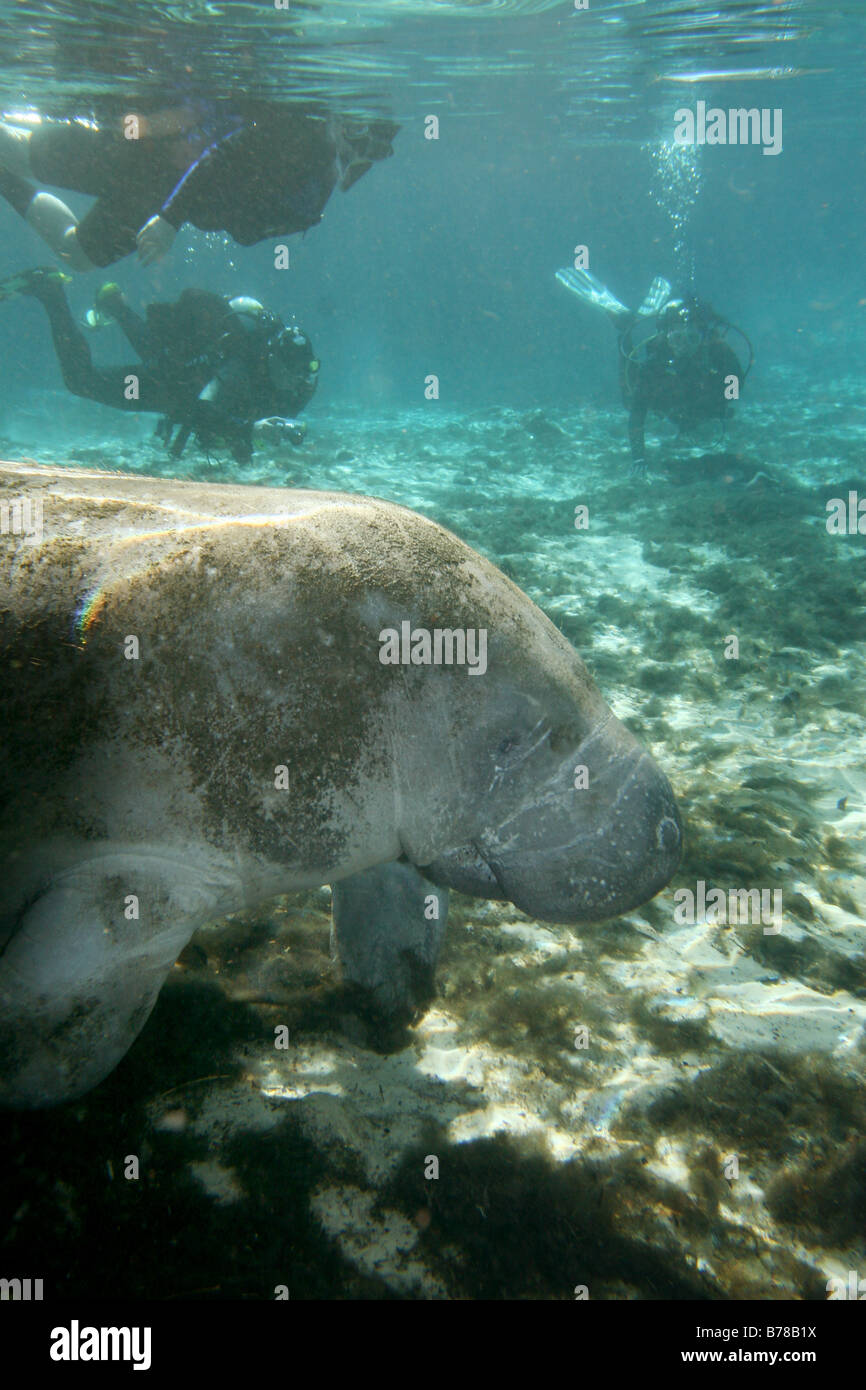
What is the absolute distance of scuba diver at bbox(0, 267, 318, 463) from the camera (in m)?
12.0

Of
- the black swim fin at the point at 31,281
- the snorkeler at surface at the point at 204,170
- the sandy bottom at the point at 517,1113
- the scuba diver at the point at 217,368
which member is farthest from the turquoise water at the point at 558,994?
the snorkeler at surface at the point at 204,170

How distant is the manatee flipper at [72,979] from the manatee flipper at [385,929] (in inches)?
38.9

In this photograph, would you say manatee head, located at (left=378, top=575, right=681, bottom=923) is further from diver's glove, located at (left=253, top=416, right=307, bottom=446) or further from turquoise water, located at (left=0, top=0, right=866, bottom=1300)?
diver's glove, located at (left=253, top=416, right=307, bottom=446)

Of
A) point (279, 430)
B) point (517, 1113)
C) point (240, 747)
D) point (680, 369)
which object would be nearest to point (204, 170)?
point (279, 430)

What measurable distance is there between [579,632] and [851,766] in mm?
3165

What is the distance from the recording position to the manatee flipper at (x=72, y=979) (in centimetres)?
168

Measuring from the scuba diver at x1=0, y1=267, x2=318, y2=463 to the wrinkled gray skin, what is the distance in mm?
11248

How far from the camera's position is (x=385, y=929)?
268cm

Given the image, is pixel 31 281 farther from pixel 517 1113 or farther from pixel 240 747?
pixel 517 1113

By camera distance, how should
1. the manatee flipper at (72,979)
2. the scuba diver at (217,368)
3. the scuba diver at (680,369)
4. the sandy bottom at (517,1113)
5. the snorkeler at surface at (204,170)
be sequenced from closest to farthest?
the manatee flipper at (72,979) → the sandy bottom at (517,1113) → the snorkeler at surface at (204,170) → the scuba diver at (217,368) → the scuba diver at (680,369)

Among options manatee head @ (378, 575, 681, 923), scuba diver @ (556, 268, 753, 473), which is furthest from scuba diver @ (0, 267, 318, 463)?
manatee head @ (378, 575, 681, 923)

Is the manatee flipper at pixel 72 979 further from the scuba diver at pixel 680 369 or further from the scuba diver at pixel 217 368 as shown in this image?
the scuba diver at pixel 680 369

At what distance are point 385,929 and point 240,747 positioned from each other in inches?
48.7

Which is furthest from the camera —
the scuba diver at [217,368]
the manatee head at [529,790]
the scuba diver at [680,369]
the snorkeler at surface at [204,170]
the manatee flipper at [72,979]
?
the scuba diver at [680,369]
